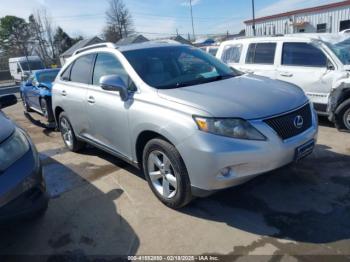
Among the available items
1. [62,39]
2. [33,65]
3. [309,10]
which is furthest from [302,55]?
[62,39]

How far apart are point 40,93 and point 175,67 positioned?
5.51 m

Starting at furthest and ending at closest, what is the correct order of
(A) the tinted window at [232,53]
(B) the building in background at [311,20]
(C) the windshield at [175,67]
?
(B) the building in background at [311,20] < (A) the tinted window at [232,53] < (C) the windshield at [175,67]

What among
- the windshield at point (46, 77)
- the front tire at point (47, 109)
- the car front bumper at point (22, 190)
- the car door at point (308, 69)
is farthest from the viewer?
the windshield at point (46, 77)

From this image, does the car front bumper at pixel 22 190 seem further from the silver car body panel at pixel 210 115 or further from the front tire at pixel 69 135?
the front tire at pixel 69 135

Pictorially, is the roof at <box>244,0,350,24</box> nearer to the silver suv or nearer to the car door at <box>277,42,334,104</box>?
the car door at <box>277,42,334,104</box>

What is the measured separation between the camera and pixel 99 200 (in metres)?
3.94

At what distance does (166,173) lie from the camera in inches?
135

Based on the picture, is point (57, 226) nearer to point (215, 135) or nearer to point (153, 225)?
point (153, 225)

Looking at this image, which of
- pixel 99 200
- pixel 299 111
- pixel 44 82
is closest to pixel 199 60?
pixel 299 111

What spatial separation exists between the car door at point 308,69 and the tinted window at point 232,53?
120cm

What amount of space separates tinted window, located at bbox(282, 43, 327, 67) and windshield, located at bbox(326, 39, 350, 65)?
0.72 feet

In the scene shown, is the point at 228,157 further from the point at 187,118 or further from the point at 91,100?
the point at 91,100

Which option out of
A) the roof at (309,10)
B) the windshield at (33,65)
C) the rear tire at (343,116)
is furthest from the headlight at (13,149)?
the roof at (309,10)

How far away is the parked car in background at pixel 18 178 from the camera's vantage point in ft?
8.70
